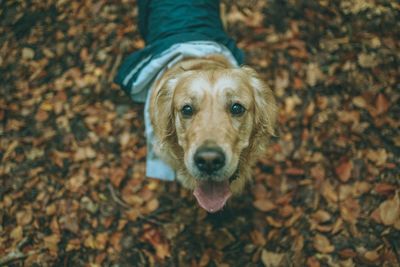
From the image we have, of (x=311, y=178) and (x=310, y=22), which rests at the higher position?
(x=310, y=22)

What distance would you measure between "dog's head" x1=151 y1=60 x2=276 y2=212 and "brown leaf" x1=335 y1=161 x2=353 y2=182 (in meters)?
0.94

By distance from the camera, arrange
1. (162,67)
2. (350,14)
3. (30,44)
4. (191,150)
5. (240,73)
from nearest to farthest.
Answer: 1. (191,150)
2. (240,73)
3. (162,67)
4. (350,14)
5. (30,44)

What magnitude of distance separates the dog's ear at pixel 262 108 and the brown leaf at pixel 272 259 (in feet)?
3.45

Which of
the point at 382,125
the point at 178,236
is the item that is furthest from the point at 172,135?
the point at 382,125

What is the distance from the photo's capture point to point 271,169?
3.75 metres

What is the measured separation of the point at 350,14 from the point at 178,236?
3.15m

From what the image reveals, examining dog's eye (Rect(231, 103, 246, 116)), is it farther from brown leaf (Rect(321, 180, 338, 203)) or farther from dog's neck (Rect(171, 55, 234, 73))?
brown leaf (Rect(321, 180, 338, 203))

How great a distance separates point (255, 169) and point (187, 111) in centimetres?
125

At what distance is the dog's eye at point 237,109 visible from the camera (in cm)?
278

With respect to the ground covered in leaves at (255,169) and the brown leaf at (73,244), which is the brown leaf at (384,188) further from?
the brown leaf at (73,244)

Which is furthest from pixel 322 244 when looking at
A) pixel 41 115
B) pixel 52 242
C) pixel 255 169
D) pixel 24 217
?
pixel 41 115

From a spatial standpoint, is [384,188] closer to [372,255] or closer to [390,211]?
[390,211]

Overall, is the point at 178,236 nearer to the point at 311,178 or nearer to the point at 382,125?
the point at 311,178

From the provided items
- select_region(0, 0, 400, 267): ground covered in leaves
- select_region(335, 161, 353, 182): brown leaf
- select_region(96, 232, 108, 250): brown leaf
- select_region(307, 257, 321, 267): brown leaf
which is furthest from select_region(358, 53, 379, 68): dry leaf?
select_region(96, 232, 108, 250): brown leaf
